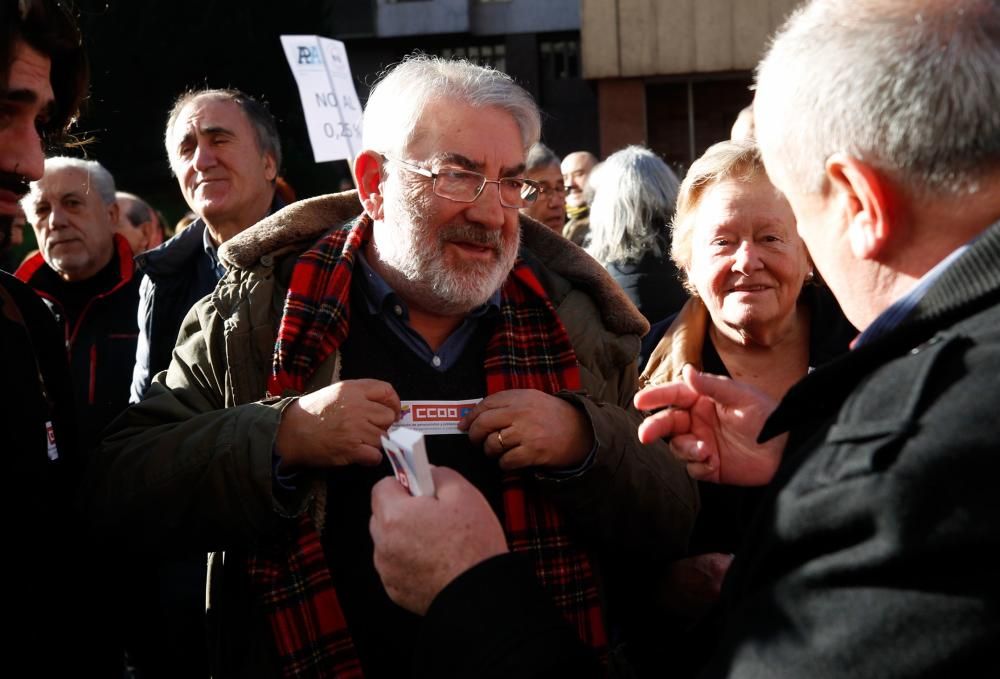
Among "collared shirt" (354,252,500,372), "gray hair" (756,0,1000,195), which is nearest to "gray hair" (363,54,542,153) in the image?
"collared shirt" (354,252,500,372)

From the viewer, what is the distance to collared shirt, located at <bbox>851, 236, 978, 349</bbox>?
137 centimetres

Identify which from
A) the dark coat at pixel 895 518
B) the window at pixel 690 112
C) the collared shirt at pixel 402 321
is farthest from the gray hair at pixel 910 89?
the window at pixel 690 112

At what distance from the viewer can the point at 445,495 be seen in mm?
1761

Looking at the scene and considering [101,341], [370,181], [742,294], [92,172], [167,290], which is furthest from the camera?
[92,172]

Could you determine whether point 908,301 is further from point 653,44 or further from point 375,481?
point 653,44

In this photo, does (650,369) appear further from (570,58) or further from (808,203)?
(570,58)

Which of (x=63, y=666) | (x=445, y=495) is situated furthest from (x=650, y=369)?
(x=63, y=666)

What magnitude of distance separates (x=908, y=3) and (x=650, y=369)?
7.28 ft

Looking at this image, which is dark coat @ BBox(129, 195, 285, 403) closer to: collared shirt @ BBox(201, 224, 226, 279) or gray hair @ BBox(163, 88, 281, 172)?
collared shirt @ BBox(201, 224, 226, 279)

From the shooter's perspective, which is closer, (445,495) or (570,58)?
(445,495)

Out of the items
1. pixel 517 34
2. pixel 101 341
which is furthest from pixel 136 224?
pixel 517 34

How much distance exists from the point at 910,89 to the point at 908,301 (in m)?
0.30

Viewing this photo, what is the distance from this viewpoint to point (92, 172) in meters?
5.56

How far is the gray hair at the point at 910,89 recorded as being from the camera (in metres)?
1.33
